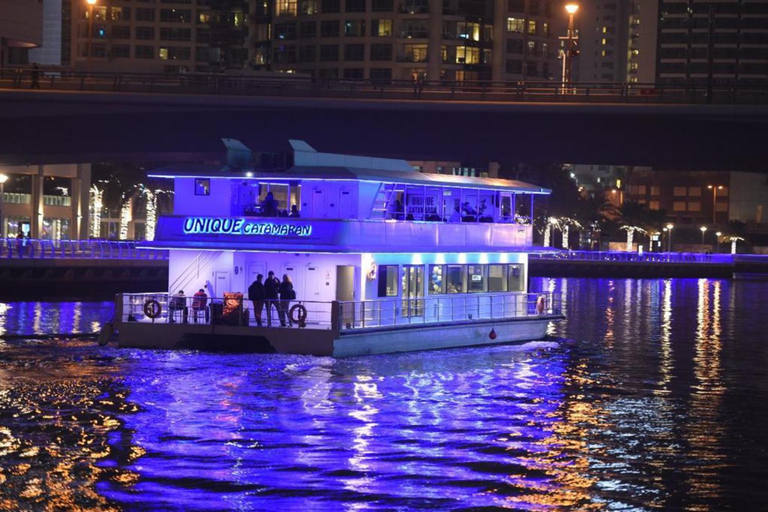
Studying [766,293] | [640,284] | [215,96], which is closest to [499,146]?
[215,96]

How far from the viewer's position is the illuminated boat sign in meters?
42.5

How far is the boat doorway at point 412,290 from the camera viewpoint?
4556cm

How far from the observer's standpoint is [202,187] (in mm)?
44719

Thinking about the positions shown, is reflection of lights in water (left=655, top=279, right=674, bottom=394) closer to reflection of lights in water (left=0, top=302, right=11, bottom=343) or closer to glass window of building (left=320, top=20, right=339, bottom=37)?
reflection of lights in water (left=0, top=302, right=11, bottom=343)

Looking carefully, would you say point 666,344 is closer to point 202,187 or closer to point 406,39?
point 202,187

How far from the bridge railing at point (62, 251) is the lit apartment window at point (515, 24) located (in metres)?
85.2

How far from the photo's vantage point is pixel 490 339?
48.8m

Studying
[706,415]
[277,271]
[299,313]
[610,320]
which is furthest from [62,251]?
[706,415]

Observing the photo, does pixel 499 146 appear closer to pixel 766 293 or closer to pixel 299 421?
pixel 299 421

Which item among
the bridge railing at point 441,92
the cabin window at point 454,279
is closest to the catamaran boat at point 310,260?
the cabin window at point 454,279

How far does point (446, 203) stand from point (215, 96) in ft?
71.8

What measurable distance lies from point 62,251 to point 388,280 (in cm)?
5055

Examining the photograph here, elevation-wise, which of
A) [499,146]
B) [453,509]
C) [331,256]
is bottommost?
[453,509]

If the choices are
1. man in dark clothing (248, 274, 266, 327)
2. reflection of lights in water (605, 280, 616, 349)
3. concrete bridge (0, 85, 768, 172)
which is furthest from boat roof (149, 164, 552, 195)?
concrete bridge (0, 85, 768, 172)
